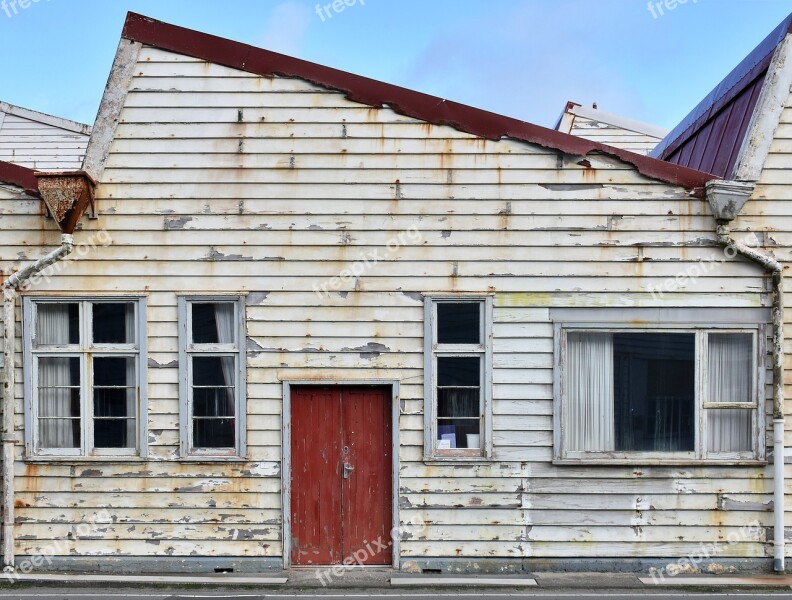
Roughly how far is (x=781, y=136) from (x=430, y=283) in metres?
4.21

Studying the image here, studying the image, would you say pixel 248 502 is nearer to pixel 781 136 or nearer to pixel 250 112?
pixel 250 112

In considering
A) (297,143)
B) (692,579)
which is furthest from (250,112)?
(692,579)

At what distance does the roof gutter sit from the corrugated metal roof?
353mm

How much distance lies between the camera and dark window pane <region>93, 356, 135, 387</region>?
28.8ft

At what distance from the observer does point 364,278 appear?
8.67m

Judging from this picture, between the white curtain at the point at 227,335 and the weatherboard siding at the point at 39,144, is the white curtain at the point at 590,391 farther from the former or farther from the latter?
the weatherboard siding at the point at 39,144

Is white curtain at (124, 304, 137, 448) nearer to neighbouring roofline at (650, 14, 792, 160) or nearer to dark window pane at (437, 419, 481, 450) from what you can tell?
dark window pane at (437, 419, 481, 450)

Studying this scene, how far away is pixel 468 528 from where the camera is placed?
28.2ft

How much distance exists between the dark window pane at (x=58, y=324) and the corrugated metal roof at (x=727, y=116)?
24.7ft

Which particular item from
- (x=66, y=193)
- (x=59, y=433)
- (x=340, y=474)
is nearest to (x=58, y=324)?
(x=59, y=433)

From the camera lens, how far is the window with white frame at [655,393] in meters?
8.66

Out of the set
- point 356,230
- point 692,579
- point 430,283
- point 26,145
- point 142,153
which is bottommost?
point 692,579

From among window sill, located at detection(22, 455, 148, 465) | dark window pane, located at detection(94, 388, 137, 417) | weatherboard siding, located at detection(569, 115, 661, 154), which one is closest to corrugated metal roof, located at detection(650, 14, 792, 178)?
weatherboard siding, located at detection(569, 115, 661, 154)

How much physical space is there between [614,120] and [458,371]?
9.26 meters
